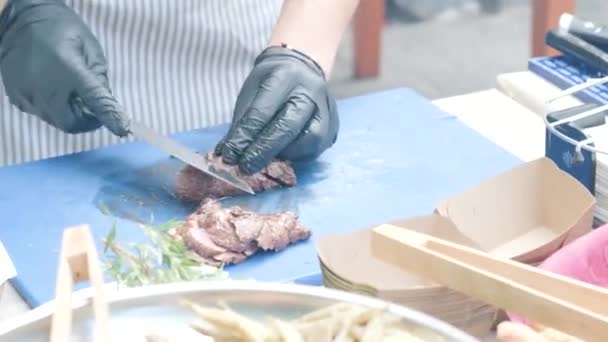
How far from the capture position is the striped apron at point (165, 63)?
138cm

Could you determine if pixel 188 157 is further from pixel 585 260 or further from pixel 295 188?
pixel 585 260

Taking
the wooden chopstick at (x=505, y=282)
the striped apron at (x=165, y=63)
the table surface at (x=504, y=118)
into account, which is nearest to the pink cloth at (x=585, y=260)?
the wooden chopstick at (x=505, y=282)

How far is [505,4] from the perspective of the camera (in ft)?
11.7

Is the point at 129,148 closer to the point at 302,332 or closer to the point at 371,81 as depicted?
the point at 302,332

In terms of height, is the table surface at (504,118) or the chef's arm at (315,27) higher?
the chef's arm at (315,27)

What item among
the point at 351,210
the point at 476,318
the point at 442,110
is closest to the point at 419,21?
the point at 442,110

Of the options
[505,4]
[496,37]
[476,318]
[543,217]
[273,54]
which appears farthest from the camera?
[505,4]

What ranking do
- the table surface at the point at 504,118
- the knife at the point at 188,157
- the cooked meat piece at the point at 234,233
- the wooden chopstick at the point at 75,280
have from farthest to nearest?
1. the table surface at the point at 504,118
2. the knife at the point at 188,157
3. the cooked meat piece at the point at 234,233
4. the wooden chopstick at the point at 75,280

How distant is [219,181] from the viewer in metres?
1.13

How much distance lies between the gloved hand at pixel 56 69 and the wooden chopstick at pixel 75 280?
50cm

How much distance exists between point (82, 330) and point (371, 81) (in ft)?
8.22

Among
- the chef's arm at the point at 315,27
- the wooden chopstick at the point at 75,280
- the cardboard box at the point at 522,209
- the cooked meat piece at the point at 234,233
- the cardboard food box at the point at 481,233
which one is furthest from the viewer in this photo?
the chef's arm at the point at 315,27

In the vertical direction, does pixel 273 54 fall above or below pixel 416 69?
above

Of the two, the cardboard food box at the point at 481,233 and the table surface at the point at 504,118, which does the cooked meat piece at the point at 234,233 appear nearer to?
the cardboard food box at the point at 481,233
